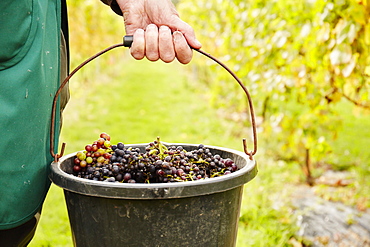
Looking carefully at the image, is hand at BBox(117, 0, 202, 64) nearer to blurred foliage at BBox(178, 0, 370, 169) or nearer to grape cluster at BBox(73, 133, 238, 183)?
grape cluster at BBox(73, 133, 238, 183)

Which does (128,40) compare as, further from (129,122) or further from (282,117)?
(129,122)

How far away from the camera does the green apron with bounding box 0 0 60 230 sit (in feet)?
4.20

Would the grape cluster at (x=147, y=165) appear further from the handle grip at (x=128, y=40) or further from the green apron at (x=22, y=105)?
the handle grip at (x=128, y=40)

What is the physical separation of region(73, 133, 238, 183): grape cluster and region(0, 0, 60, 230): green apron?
0.65 feet

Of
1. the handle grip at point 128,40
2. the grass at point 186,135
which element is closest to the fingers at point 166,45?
the handle grip at point 128,40

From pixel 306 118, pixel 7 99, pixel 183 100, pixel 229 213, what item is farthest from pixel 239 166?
pixel 183 100

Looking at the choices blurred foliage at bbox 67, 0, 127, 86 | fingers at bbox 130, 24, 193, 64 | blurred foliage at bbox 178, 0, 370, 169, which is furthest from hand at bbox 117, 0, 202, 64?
blurred foliage at bbox 67, 0, 127, 86

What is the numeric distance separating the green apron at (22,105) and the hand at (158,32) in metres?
0.33

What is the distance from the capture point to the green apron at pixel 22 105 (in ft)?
4.20

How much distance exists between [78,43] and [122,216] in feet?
27.8

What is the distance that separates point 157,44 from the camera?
1.40 metres

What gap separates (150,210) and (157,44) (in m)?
0.57

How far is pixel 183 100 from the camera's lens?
31.1ft

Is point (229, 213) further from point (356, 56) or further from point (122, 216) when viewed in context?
point (356, 56)
